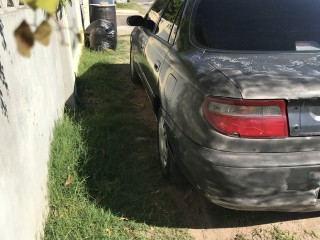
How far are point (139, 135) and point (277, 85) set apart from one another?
7.61 feet

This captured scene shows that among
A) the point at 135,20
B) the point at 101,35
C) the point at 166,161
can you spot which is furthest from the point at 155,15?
the point at 101,35

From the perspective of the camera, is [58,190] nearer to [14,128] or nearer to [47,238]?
[47,238]

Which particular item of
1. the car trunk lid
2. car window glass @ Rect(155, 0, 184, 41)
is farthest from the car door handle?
the car trunk lid

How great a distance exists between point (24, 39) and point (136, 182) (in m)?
2.64

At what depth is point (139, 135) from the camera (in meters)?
4.25

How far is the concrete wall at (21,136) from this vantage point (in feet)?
6.30

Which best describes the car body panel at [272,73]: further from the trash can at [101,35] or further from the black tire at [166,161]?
the trash can at [101,35]

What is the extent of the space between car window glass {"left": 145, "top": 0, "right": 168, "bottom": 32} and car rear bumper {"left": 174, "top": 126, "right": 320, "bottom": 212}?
2374 millimetres

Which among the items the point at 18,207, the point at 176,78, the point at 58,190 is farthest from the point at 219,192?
the point at 58,190

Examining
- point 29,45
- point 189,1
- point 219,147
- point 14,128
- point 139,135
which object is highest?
point 29,45

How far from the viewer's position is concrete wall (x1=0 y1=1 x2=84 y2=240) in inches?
75.5

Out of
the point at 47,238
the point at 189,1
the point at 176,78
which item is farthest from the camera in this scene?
the point at 189,1

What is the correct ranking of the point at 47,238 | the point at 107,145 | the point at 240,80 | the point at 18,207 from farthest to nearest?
the point at 107,145 → the point at 47,238 → the point at 240,80 → the point at 18,207

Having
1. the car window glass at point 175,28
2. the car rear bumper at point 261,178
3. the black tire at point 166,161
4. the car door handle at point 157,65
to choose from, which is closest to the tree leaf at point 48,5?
the car rear bumper at point 261,178
